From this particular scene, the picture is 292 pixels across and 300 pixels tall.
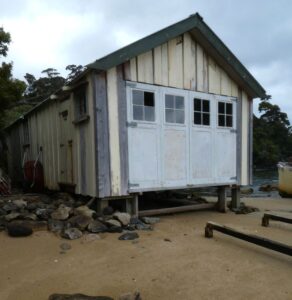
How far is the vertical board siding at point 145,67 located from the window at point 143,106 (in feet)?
1.05

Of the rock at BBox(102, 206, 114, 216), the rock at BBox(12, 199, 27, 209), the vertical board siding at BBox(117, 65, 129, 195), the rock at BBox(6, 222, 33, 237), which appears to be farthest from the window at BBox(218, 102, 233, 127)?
the rock at BBox(6, 222, 33, 237)

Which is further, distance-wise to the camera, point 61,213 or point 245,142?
point 245,142

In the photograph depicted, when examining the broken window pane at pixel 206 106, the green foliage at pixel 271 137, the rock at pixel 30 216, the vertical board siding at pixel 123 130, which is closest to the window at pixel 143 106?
the vertical board siding at pixel 123 130

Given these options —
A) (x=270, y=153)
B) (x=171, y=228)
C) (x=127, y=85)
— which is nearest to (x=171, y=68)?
(x=127, y=85)

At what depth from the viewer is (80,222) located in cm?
580

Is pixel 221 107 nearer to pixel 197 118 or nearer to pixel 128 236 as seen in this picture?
pixel 197 118

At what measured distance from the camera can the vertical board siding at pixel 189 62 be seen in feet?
24.8

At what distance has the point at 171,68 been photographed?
24.0 feet

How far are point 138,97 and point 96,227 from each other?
3.00 meters

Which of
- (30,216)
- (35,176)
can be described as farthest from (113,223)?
(35,176)

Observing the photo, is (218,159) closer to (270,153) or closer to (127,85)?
(127,85)

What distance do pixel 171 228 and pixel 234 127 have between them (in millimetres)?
3630

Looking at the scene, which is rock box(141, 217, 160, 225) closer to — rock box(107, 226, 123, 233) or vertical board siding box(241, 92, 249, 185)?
rock box(107, 226, 123, 233)

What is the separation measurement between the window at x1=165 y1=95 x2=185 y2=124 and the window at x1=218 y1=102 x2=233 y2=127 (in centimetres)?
130
